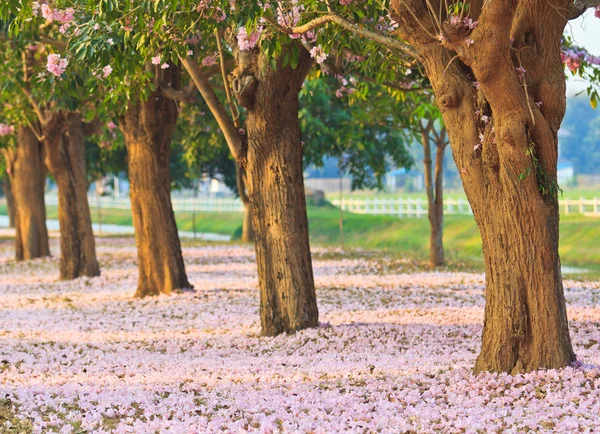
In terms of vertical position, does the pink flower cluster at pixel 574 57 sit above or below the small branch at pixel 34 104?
below

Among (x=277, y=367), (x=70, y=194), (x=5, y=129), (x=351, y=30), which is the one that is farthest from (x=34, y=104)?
(x=351, y=30)

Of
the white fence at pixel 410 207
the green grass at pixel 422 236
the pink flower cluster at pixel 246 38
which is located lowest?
the green grass at pixel 422 236

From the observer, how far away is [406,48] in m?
8.86

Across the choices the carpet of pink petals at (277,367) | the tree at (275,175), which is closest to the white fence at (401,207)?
the carpet of pink petals at (277,367)

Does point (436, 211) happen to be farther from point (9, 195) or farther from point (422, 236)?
point (9, 195)

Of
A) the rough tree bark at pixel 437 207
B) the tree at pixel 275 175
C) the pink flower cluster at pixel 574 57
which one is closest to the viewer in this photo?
the pink flower cluster at pixel 574 57

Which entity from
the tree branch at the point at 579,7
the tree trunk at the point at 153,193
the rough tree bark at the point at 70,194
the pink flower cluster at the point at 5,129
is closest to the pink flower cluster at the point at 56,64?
the tree branch at the point at 579,7

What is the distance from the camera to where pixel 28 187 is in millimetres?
27547

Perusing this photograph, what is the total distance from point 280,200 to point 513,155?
459 centimetres

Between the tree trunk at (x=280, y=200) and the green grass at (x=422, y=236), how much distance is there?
12.1 meters

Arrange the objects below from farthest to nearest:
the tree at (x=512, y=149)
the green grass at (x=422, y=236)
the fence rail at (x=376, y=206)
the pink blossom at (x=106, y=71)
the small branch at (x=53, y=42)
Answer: the fence rail at (x=376, y=206), the green grass at (x=422, y=236), the small branch at (x=53, y=42), the pink blossom at (x=106, y=71), the tree at (x=512, y=149)

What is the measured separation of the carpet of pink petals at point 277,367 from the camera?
301 inches

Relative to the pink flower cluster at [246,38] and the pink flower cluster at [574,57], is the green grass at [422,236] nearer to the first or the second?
the pink flower cluster at [574,57]

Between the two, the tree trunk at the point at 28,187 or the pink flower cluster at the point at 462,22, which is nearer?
the pink flower cluster at the point at 462,22
